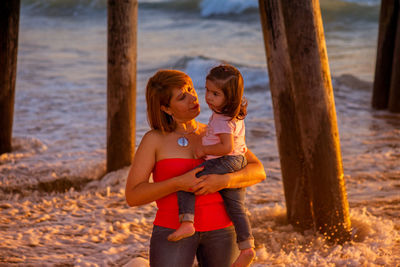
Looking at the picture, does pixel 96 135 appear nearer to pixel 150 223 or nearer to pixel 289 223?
pixel 150 223

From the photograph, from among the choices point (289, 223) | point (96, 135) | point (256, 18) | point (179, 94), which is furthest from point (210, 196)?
point (256, 18)

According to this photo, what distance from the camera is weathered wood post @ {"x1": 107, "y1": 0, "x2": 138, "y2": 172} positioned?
5.11 m

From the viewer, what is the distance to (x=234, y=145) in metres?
2.30

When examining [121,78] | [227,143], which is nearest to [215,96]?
[227,143]

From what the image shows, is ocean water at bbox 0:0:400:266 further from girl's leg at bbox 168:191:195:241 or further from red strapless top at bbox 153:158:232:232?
girl's leg at bbox 168:191:195:241

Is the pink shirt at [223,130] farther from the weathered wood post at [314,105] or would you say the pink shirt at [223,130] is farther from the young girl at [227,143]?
the weathered wood post at [314,105]

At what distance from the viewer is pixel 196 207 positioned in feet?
7.29

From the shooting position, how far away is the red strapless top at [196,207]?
2213 millimetres

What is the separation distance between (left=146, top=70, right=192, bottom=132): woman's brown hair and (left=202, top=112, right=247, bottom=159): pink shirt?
0.18 meters

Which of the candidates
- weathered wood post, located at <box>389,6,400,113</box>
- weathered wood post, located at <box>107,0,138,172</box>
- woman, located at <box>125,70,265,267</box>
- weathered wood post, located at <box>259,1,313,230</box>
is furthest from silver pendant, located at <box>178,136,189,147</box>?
weathered wood post, located at <box>389,6,400,113</box>

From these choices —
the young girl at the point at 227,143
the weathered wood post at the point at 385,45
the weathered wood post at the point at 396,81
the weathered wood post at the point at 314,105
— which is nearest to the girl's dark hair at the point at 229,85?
the young girl at the point at 227,143

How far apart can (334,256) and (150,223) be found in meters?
1.50

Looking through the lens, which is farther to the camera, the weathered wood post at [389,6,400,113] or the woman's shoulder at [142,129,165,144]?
the weathered wood post at [389,6,400,113]

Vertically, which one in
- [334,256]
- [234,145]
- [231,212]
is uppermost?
[234,145]
